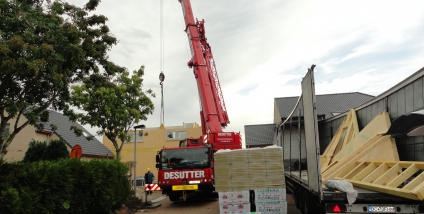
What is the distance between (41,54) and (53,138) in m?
19.8

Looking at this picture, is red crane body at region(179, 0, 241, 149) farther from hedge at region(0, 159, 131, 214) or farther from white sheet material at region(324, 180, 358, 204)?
white sheet material at region(324, 180, 358, 204)

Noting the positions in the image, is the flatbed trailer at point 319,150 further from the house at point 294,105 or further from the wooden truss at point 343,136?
the house at point 294,105

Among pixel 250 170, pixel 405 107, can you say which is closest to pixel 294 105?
pixel 405 107

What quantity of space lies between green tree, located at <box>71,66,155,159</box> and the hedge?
1009 centimetres

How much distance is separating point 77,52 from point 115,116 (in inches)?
469

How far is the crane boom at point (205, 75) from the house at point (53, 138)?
8.23 meters

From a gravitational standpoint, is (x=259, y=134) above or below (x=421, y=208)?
above

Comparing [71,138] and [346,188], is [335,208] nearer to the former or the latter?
[346,188]

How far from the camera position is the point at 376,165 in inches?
317

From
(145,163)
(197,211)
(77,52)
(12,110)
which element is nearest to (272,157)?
(197,211)

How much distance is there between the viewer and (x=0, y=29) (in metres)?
9.56

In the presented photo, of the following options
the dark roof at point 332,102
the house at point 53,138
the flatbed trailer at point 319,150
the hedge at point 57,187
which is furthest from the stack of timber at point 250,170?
the dark roof at point 332,102

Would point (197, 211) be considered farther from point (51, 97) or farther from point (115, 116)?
point (115, 116)

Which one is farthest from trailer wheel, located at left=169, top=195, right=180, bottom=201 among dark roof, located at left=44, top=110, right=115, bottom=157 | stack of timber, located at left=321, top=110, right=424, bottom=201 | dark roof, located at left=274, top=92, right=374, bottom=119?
dark roof, located at left=274, top=92, right=374, bottom=119
